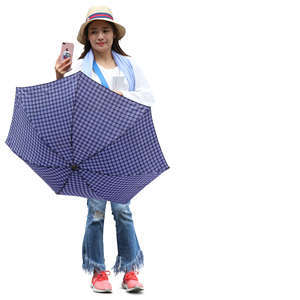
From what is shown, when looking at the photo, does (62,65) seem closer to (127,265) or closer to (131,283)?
(127,265)

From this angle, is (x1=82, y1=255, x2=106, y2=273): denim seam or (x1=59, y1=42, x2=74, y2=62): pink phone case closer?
(x1=59, y1=42, x2=74, y2=62): pink phone case

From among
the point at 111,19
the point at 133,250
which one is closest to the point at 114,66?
the point at 111,19

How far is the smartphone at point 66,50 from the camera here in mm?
5527

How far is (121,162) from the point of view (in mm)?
4988

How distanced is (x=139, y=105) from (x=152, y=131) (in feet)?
0.72

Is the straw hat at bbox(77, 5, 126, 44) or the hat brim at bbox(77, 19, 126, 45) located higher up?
the straw hat at bbox(77, 5, 126, 44)

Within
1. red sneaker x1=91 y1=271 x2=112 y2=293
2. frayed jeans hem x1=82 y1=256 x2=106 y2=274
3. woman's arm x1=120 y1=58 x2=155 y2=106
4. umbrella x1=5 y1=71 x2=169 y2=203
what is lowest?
red sneaker x1=91 y1=271 x2=112 y2=293

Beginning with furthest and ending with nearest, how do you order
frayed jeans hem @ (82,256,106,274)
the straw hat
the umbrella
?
frayed jeans hem @ (82,256,106,274), the straw hat, the umbrella

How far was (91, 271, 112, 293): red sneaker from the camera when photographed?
5543 millimetres

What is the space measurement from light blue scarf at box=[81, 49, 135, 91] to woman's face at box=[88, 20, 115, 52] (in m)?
0.10

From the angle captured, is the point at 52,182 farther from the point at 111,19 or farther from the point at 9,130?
the point at 111,19

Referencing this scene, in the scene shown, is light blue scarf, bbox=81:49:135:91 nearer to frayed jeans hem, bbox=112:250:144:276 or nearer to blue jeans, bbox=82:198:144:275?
blue jeans, bbox=82:198:144:275

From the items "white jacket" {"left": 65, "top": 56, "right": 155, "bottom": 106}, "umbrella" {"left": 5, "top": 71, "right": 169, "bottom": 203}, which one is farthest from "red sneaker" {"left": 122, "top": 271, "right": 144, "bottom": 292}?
"white jacket" {"left": 65, "top": 56, "right": 155, "bottom": 106}

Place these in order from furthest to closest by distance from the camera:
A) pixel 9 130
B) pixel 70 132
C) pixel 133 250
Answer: pixel 133 250
pixel 9 130
pixel 70 132
